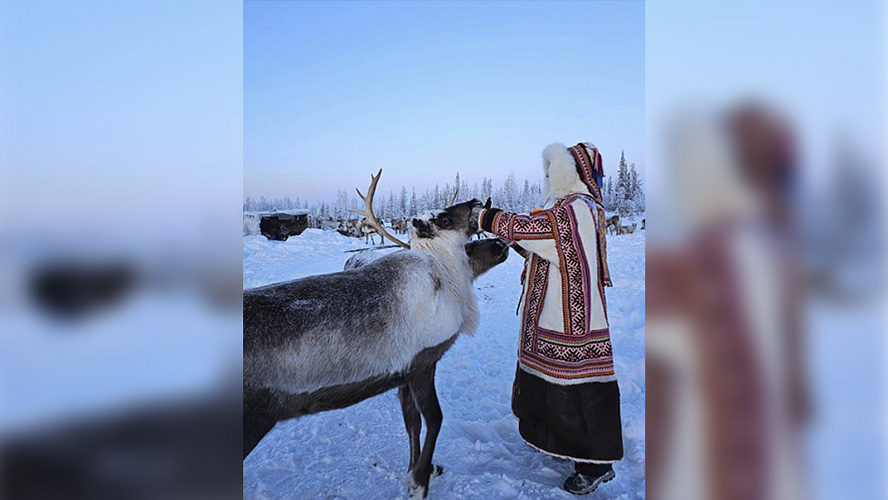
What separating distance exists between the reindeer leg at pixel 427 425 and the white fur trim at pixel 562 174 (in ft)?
3.93

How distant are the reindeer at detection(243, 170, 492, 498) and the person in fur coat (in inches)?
15.2

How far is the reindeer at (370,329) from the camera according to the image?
6.46 ft

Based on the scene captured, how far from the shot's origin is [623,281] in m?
7.21

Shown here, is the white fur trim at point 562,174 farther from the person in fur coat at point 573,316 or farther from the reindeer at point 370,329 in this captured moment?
the reindeer at point 370,329

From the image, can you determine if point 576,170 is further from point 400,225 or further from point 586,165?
point 400,225

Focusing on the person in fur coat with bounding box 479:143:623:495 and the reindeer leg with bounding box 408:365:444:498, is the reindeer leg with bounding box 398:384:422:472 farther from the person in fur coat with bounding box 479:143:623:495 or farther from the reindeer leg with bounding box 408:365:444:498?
the person in fur coat with bounding box 479:143:623:495

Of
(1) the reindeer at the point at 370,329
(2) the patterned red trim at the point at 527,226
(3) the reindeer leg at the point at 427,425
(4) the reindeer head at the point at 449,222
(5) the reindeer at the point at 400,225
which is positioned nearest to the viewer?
(1) the reindeer at the point at 370,329

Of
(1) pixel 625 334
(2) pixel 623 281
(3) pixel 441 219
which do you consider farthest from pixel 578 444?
(2) pixel 623 281

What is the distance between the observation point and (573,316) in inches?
99.7

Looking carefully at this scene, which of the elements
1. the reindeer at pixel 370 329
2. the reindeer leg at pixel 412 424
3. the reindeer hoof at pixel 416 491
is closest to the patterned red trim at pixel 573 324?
the reindeer at pixel 370 329

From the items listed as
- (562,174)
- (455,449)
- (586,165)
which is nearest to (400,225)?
(562,174)

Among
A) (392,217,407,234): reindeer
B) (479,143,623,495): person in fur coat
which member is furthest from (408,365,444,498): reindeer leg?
(392,217,407,234): reindeer
